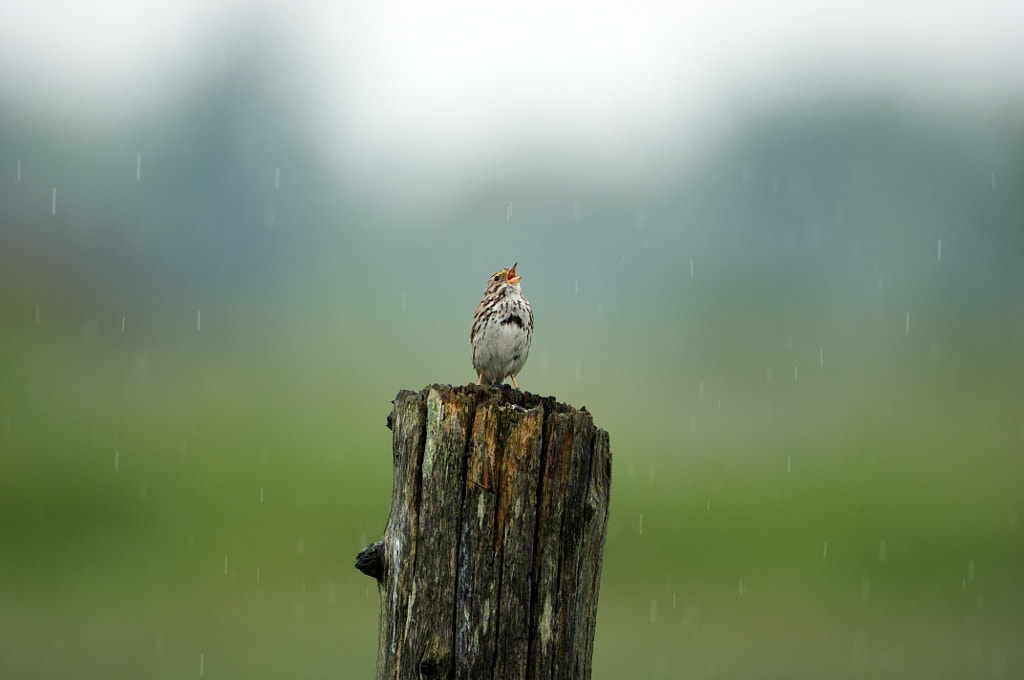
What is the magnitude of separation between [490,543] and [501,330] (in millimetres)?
3823

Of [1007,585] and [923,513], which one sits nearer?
[1007,585]

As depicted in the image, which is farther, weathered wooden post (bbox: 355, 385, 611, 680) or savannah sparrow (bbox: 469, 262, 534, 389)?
savannah sparrow (bbox: 469, 262, 534, 389)

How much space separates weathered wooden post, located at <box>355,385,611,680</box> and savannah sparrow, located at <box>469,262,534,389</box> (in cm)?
347

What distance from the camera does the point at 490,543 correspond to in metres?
3.58

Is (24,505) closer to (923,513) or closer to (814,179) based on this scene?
(923,513)

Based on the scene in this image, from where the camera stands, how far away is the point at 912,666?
15.3 metres

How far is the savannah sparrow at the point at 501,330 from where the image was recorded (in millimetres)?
7309

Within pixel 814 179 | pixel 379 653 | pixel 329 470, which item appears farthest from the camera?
pixel 814 179

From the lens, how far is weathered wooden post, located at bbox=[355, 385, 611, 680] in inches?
140

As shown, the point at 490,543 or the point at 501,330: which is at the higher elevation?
the point at 501,330

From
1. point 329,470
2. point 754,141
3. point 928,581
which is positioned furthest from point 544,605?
point 754,141

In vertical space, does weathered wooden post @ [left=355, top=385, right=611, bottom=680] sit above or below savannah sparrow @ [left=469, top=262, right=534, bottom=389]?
below

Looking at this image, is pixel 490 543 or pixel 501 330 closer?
pixel 490 543

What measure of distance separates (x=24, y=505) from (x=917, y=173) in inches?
1997
